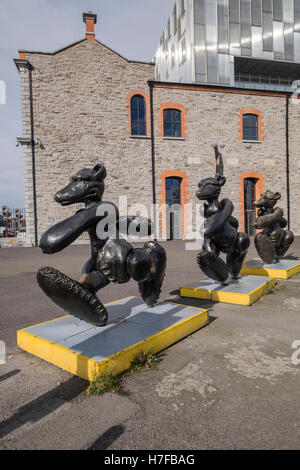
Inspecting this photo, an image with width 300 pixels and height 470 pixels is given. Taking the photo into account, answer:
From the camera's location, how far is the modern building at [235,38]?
2133cm

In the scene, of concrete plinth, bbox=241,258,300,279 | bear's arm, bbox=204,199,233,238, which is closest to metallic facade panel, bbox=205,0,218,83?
concrete plinth, bbox=241,258,300,279

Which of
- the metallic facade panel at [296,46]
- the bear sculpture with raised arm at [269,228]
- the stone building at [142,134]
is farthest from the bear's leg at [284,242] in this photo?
the metallic facade panel at [296,46]

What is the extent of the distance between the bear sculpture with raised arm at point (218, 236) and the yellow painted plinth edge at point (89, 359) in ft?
4.12

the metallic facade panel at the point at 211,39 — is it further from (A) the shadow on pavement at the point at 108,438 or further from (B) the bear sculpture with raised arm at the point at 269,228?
(A) the shadow on pavement at the point at 108,438

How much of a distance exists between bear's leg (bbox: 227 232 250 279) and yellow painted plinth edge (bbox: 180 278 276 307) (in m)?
0.52

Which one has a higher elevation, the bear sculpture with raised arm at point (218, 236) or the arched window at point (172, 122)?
the arched window at point (172, 122)

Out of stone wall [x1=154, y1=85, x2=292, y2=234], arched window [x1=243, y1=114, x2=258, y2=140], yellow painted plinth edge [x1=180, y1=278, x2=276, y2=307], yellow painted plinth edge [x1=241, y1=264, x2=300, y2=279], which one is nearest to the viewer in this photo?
yellow painted plinth edge [x1=180, y1=278, x2=276, y2=307]

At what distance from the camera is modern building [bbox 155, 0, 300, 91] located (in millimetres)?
21328

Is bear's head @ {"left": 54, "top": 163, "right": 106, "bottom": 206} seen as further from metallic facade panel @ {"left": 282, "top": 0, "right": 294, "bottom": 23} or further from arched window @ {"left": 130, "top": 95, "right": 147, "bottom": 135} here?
metallic facade panel @ {"left": 282, "top": 0, "right": 294, "bottom": 23}

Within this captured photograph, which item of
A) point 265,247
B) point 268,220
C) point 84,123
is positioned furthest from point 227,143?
point 265,247

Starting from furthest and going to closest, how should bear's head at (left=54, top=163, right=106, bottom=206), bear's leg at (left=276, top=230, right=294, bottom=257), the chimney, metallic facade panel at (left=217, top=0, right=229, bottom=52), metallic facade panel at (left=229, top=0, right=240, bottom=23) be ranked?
metallic facade panel at (left=229, top=0, right=240, bottom=23) < metallic facade panel at (left=217, top=0, right=229, bottom=52) < the chimney < bear's leg at (left=276, top=230, right=294, bottom=257) < bear's head at (left=54, top=163, right=106, bottom=206)

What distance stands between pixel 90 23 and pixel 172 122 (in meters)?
6.01

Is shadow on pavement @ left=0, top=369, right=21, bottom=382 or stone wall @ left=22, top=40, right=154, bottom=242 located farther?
stone wall @ left=22, top=40, right=154, bottom=242

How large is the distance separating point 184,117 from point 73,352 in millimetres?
14643
